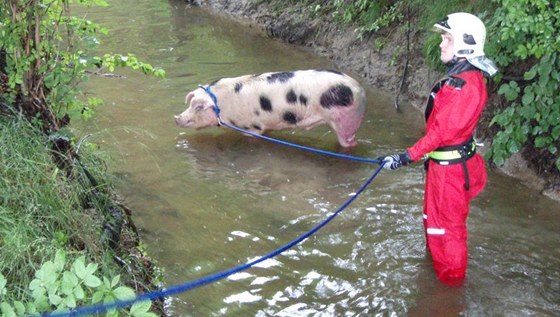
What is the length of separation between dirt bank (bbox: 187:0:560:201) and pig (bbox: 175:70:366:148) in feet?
5.11

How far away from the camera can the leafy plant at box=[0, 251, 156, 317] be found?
2.80m

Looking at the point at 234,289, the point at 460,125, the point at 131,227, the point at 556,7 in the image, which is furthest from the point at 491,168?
the point at 131,227

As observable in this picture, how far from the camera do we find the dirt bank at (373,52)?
6734mm

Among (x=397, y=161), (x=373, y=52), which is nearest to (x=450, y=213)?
(x=397, y=161)

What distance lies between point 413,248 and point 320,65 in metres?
5.48

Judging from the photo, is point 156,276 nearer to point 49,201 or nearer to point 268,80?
point 49,201

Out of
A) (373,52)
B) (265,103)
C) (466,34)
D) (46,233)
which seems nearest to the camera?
(46,233)

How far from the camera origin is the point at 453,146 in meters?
4.67

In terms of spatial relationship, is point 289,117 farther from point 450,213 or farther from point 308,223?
point 450,213

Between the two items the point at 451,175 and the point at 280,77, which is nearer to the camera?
the point at 451,175

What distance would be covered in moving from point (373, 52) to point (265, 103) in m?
2.90

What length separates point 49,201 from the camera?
13.2 feet

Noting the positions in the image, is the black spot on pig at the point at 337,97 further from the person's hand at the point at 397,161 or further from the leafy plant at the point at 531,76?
the person's hand at the point at 397,161

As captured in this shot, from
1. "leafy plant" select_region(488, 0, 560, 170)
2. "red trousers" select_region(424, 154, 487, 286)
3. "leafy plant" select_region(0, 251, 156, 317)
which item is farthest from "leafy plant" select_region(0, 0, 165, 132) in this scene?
"leafy plant" select_region(488, 0, 560, 170)
